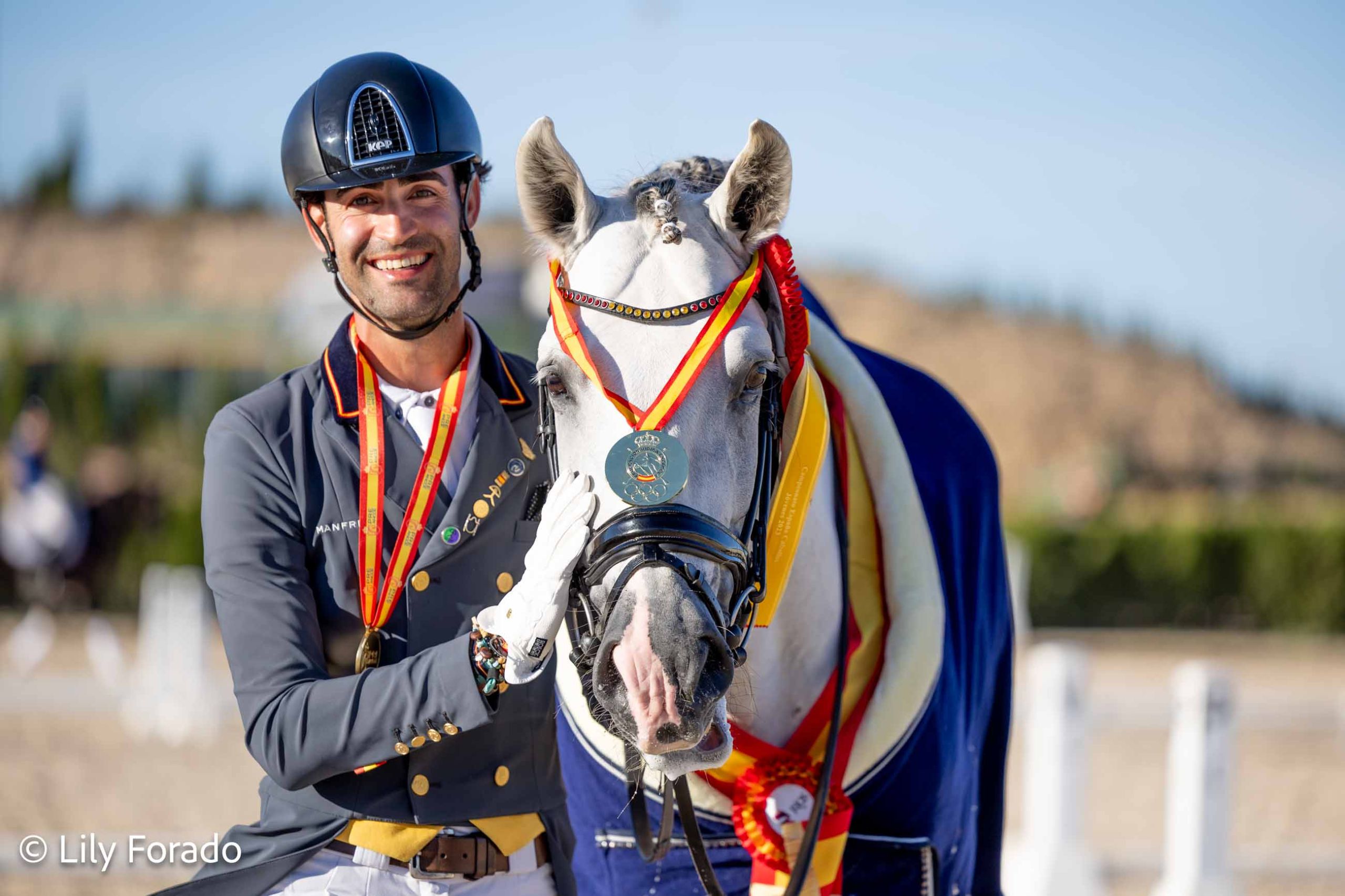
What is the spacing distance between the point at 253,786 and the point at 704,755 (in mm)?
7721

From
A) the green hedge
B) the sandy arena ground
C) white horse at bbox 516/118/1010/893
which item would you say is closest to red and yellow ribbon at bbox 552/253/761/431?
white horse at bbox 516/118/1010/893

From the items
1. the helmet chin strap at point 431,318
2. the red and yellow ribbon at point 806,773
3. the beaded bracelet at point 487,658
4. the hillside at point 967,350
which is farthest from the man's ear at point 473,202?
the hillside at point 967,350

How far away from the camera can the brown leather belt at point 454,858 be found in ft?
6.97

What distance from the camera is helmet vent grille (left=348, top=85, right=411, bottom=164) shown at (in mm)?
2381

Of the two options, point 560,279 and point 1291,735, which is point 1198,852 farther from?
point 1291,735

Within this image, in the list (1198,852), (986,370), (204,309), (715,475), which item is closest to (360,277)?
(715,475)

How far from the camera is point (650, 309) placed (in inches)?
86.7

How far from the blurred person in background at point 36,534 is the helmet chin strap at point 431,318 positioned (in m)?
12.8

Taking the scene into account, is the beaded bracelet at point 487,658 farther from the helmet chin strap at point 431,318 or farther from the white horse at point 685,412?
the helmet chin strap at point 431,318

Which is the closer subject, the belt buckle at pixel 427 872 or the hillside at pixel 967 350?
the belt buckle at pixel 427 872

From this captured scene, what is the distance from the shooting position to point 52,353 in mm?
22453

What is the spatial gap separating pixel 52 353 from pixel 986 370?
2364 centimetres

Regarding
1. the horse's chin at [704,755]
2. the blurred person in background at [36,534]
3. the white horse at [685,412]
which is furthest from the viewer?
the blurred person in background at [36,534]

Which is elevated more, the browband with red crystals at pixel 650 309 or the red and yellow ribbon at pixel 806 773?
the browband with red crystals at pixel 650 309
